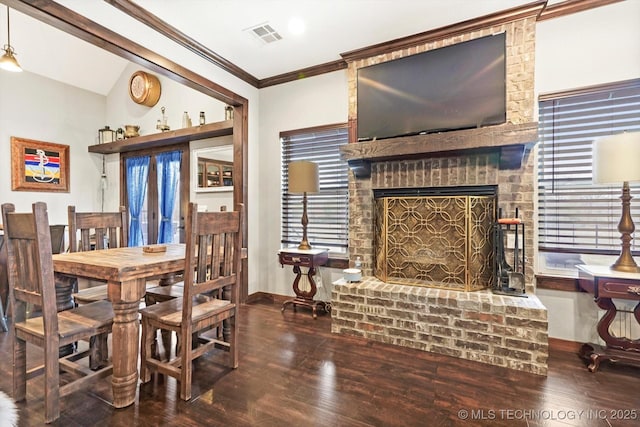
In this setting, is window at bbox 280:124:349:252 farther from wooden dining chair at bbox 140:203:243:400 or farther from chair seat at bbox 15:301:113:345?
chair seat at bbox 15:301:113:345

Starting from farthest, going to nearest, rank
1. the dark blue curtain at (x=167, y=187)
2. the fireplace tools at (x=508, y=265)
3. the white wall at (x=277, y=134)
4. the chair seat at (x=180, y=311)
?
1. the dark blue curtain at (x=167, y=187)
2. the white wall at (x=277, y=134)
3. the fireplace tools at (x=508, y=265)
4. the chair seat at (x=180, y=311)

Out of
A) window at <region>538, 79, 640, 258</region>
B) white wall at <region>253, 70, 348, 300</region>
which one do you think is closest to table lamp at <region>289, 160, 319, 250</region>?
white wall at <region>253, 70, 348, 300</region>

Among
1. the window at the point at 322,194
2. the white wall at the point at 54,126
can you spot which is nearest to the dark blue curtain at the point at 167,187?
the white wall at the point at 54,126

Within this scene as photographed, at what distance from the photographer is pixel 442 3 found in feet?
8.47

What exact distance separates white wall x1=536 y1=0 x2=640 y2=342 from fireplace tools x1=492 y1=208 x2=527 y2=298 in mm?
348

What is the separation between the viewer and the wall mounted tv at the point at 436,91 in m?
2.71

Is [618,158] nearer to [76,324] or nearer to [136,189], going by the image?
[76,324]

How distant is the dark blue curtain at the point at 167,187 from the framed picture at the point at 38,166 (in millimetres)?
1627

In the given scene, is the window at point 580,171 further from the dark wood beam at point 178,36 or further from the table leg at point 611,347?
the dark wood beam at point 178,36

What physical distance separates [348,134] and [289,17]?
131cm

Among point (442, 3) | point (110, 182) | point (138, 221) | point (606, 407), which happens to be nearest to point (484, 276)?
point (606, 407)

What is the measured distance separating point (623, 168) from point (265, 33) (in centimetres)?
327

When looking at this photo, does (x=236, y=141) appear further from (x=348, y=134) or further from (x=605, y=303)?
(x=605, y=303)

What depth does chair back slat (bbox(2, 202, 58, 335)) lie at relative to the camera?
161 centimetres
